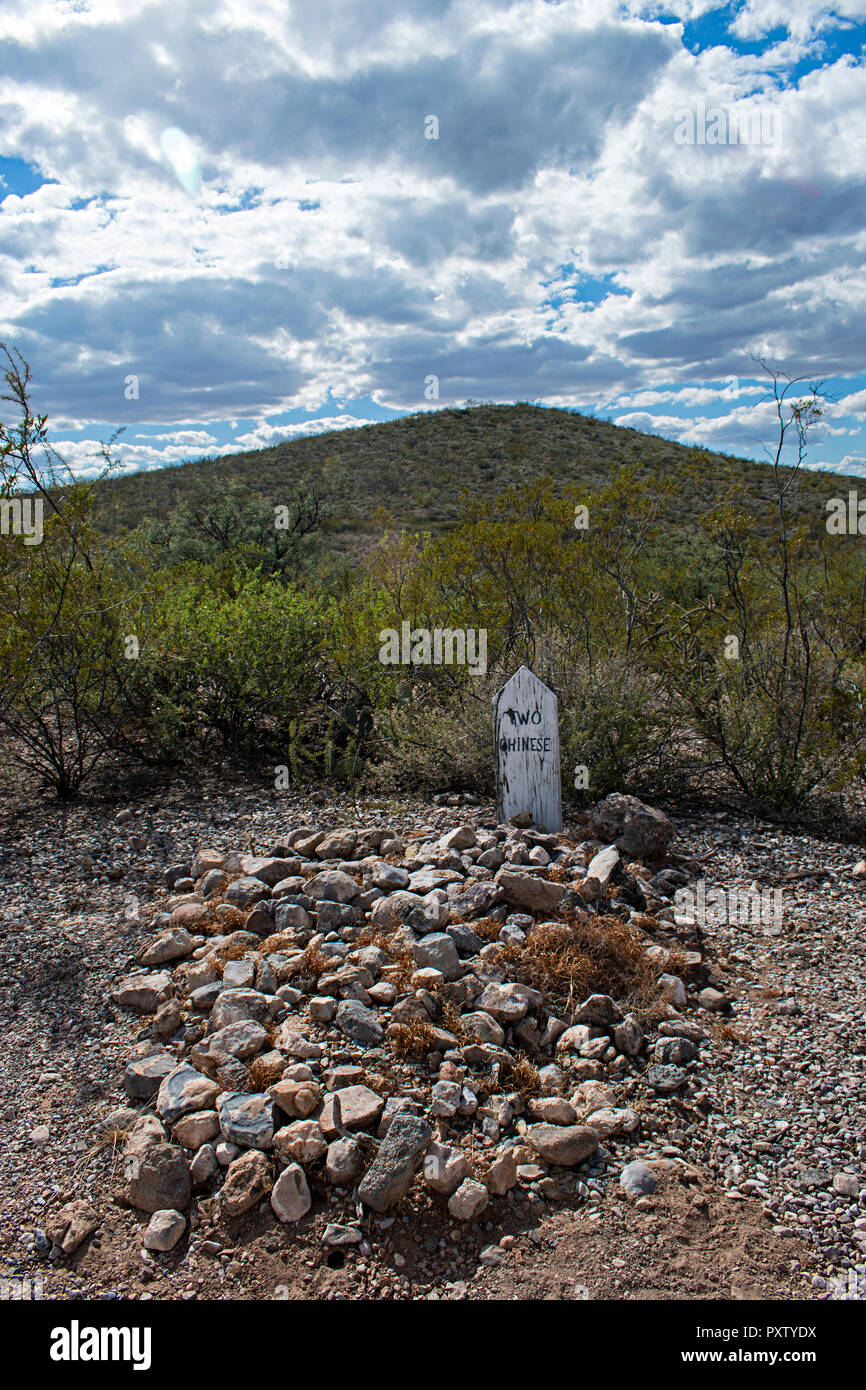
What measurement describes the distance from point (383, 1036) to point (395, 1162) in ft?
1.98

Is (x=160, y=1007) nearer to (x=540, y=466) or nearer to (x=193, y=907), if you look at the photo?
(x=193, y=907)

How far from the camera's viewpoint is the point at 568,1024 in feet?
10.00

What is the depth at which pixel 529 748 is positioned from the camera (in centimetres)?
455

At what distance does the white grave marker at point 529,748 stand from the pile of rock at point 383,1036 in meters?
0.29

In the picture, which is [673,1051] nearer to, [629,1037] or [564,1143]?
[629,1037]

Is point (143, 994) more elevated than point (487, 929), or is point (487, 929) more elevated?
point (487, 929)

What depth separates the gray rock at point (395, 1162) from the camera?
2.29 m

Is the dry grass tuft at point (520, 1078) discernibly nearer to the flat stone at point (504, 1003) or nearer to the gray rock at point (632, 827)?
the flat stone at point (504, 1003)

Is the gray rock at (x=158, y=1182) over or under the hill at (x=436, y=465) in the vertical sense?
under

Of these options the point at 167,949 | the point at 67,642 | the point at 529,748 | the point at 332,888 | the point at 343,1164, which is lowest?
the point at 343,1164

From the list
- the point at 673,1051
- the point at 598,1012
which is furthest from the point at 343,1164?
the point at 673,1051

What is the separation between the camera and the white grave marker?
4539mm

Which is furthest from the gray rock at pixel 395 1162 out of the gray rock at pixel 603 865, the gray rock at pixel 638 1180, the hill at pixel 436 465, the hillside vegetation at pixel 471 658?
the hill at pixel 436 465

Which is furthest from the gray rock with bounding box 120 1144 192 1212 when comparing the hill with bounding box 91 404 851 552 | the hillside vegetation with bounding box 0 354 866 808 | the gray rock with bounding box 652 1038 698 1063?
the hill with bounding box 91 404 851 552
